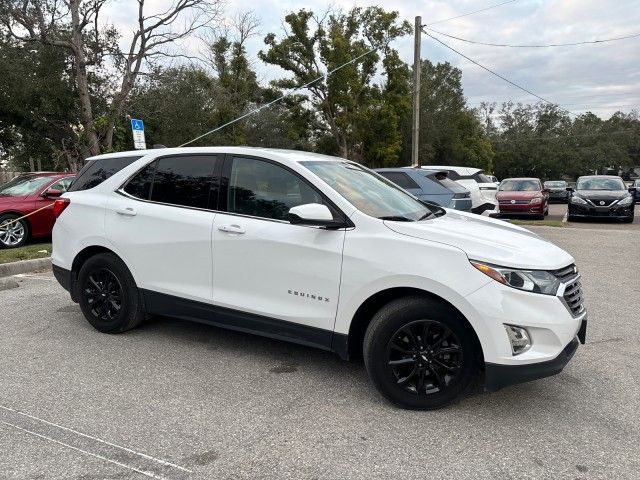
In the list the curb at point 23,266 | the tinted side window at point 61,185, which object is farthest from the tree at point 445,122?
the curb at point 23,266

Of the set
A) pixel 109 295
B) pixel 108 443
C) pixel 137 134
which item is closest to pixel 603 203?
pixel 137 134

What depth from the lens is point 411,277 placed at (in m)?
3.29

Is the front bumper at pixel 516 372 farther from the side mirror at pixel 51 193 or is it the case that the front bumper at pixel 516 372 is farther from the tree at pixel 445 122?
the tree at pixel 445 122

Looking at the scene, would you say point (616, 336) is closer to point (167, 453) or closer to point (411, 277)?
point (411, 277)

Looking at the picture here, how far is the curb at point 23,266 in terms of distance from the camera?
25.5 feet

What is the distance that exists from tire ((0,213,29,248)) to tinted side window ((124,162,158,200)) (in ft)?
20.6

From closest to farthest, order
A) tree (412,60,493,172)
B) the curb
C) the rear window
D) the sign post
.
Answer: the rear window, the curb, the sign post, tree (412,60,493,172)

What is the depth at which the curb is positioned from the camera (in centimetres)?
777

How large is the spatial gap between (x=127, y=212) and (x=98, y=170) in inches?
30.1

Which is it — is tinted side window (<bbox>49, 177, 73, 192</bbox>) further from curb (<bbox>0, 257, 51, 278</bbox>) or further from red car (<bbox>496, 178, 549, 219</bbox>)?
red car (<bbox>496, 178, 549, 219</bbox>)

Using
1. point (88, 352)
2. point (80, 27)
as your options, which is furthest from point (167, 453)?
point (80, 27)

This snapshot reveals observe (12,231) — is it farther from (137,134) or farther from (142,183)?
(142,183)

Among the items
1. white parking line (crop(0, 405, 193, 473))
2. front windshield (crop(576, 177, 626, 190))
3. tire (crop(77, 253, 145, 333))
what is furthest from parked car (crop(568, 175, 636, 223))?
white parking line (crop(0, 405, 193, 473))

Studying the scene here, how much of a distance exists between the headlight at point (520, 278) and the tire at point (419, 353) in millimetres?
352
